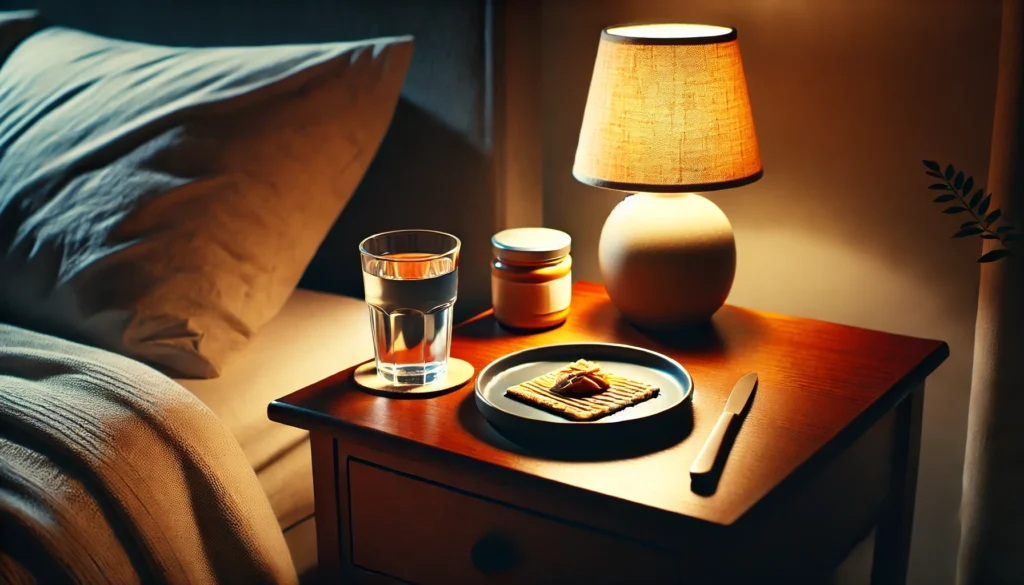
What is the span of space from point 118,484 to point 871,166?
91cm

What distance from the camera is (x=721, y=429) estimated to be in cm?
86

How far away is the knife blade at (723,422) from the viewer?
79 centimetres

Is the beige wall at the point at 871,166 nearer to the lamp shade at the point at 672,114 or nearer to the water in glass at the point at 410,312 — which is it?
the lamp shade at the point at 672,114

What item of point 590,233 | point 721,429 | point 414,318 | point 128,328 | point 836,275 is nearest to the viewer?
point 721,429

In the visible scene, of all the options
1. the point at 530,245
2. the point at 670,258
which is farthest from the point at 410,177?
the point at 670,258

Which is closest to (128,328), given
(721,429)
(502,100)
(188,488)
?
(188,488)

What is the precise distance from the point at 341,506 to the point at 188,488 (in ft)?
0.50

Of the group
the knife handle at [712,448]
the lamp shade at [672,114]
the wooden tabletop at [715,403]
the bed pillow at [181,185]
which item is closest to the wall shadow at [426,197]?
the bed pillow at [181,185]

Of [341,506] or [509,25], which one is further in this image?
[509,25]

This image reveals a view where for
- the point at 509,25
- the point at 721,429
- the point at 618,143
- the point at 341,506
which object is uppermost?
the point at 509,25

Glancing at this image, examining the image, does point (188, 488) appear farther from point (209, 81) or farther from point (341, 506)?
point (209, 81)

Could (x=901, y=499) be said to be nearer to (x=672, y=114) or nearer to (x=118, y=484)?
(x=672, y=114)

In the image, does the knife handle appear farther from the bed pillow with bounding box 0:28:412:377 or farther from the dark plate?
the bed pillow with bounding box 0:28:412:377

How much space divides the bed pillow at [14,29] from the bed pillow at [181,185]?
252 mm
